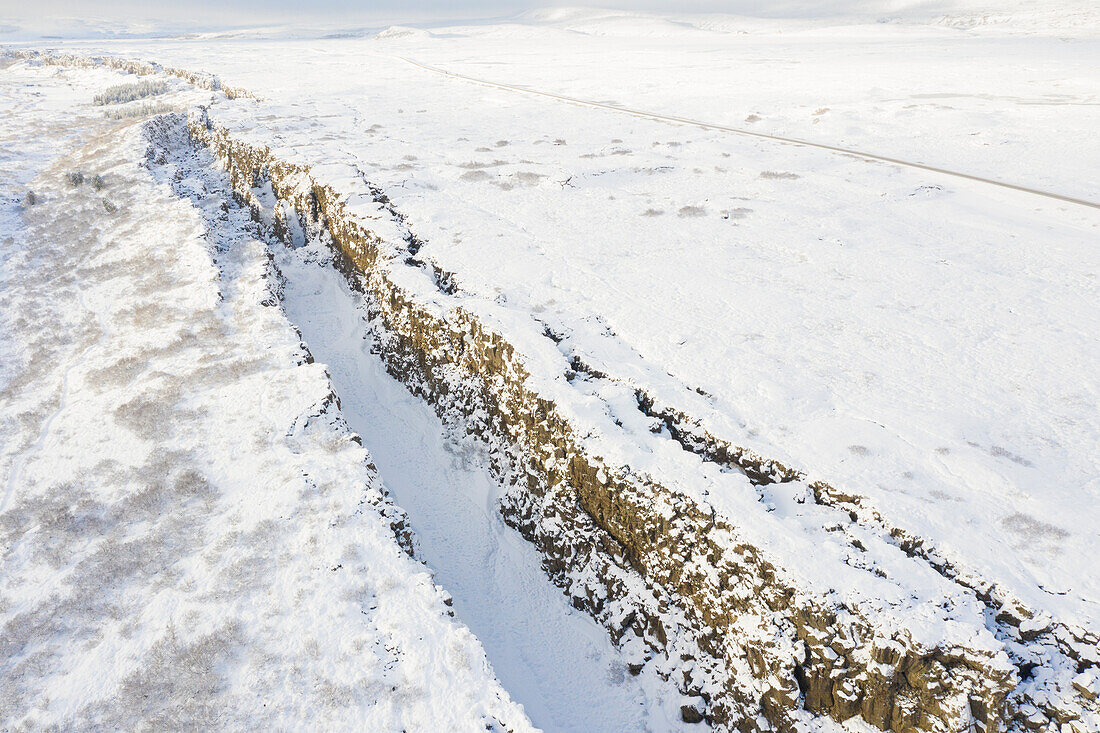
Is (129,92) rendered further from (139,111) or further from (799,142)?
(799,142)

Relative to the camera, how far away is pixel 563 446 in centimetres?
1168

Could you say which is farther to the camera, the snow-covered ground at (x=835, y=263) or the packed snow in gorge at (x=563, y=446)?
the snow-covered ground at (x=835, y=263)

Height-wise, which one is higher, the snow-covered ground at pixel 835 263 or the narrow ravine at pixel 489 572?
the snow-covered ground at pixel 835 263

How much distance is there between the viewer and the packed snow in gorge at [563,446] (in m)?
7.81

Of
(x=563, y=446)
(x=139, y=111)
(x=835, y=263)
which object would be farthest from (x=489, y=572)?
(x=139, y=111)

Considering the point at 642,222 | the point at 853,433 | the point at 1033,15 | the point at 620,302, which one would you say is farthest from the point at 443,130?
the point at 1033,15

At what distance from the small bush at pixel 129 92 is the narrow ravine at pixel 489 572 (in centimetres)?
4650

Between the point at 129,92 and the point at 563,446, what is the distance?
5827 cm

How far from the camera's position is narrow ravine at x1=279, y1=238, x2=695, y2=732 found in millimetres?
9609

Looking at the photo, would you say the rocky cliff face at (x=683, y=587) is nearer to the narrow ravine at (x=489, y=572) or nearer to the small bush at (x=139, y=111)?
the narrow ravine at (x=489, y=572)

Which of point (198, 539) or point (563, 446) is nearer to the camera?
point (198, 539)

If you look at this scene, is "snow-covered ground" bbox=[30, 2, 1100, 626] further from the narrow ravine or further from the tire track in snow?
the narrow ravine

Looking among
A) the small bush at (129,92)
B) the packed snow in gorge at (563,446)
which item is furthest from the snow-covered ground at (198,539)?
the small bush at (129,92)

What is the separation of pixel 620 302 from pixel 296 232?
1516 cm
